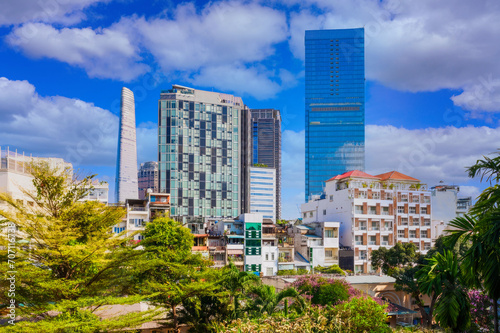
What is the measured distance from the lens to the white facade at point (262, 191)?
117812 mm

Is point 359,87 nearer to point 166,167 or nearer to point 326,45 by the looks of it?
point 326,45

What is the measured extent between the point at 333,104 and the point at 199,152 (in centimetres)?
6552

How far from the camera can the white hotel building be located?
52375mm

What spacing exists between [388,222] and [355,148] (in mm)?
86523

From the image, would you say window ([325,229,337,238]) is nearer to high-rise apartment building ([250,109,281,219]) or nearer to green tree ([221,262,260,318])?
green tree ([221,262,260,318])

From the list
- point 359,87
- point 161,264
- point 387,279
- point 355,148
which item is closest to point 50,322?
point 161,264

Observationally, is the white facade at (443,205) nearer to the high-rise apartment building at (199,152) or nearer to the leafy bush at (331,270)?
the leafy bush at (331,270)

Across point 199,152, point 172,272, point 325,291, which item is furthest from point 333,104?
point 172,272

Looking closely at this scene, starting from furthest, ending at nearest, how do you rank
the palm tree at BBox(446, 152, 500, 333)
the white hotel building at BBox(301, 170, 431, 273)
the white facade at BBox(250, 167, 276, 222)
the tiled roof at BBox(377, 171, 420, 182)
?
the white facade at BBox(250, 167, 276, 222) < the tiled roof at BBox(377, 171, 420, 182) < the white hotel building at BBox(301, 170, 431, 273) < the palm tree at BBox(446, 152, 500, 333)

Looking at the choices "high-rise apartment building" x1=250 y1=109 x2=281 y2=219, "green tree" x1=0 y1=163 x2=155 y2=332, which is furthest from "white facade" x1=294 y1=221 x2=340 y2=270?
"high-rise apartment building" x1=250 y1=109 x2=281 y2=219

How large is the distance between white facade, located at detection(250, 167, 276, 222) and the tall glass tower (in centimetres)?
2020

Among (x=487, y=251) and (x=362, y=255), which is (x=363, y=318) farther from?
(x=362, y=255)

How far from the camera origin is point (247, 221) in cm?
4966

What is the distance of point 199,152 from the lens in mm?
97062
